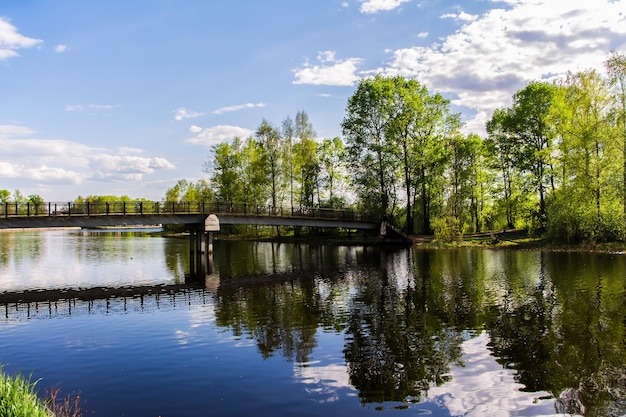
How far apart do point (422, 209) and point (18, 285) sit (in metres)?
53.7

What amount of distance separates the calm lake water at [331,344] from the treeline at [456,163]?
17127 millimetres

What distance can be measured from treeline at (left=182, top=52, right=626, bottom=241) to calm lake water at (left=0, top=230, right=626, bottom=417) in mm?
17127

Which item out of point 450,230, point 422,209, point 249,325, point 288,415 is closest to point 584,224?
point 450,230

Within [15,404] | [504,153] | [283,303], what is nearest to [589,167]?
[504,153]

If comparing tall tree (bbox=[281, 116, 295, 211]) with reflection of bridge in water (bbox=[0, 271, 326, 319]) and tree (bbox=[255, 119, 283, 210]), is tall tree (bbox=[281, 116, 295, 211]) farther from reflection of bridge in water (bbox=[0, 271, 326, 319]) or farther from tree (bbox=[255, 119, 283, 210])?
reflection of bridge in water (bbox=[0, 271, 326, 319])

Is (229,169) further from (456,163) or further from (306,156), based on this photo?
(456,163)

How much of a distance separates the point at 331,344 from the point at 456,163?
57769 mm

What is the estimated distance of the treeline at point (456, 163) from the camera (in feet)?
142

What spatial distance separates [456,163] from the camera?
67.6 meters

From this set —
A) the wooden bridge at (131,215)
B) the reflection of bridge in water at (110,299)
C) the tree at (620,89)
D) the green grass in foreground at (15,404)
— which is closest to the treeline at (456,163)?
the tree at (620,89)

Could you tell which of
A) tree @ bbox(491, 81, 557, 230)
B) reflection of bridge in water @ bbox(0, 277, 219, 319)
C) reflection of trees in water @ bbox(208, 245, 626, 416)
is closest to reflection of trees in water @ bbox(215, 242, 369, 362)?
reflection of trees in water @ bbox(208, 245, 626, 416)

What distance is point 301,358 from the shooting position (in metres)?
13.5

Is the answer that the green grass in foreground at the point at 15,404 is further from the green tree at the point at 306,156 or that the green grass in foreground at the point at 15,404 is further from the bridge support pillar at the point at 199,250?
the green tree at the point at 306,156

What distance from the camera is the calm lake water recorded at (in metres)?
10.4
